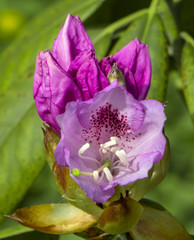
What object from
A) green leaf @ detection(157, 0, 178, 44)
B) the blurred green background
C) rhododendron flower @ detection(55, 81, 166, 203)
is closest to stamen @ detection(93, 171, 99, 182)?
rhododendron flower @ detection(55, 81, 166, 203)

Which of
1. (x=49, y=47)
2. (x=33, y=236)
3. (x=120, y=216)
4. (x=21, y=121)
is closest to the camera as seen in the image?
(x=120, y=216)

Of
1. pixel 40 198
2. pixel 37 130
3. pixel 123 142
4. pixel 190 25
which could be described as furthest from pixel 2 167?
pixel 40 198

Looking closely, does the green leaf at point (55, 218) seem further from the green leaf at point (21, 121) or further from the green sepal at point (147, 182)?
the green leaf at point (21, 121)

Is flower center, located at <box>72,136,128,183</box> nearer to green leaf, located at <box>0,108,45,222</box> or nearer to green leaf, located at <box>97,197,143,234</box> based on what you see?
green leaf, located at <box>97,197,143,234</box>

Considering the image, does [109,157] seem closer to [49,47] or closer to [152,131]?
[152,131]

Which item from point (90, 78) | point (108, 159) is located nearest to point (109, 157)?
point (108, 159)
